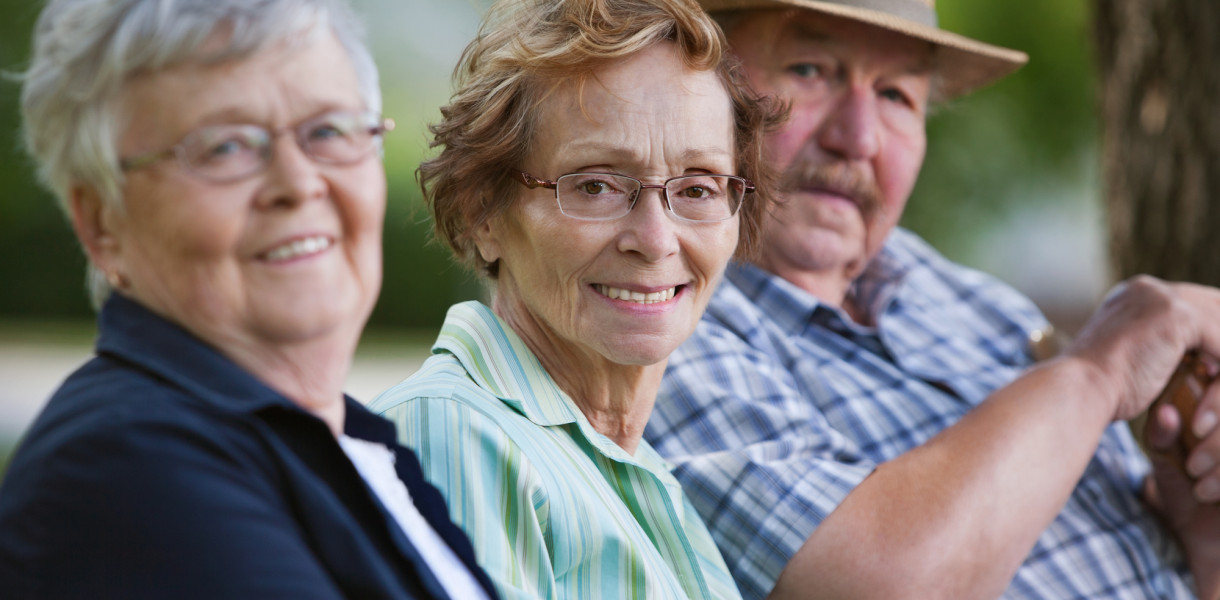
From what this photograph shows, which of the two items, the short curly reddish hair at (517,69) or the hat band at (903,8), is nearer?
the short curly reddish hair at (517,69)

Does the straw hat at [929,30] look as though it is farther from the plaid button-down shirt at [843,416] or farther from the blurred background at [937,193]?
the blurred background at [937,193]

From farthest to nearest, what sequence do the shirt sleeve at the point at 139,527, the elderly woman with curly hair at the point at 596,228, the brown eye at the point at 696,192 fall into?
the brown eye at the point at 696,192 → the elderly woman with curly hair at the point at 596,228 → the shirt sleeve at the point at 139,527

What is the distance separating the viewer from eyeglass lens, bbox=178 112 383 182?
1.10 metres

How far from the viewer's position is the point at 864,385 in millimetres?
2512

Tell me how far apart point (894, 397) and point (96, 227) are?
185 centimetres

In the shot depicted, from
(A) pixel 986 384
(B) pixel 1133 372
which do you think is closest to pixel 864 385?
(A) pixel 986 384

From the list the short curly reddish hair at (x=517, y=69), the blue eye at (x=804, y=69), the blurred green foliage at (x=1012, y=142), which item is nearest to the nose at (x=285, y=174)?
the short curly reddish hair at (x=517, y=69)

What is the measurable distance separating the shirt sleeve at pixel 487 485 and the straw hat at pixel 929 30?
1411 millimetres

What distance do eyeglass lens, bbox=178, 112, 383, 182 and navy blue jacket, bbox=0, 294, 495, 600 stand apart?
0.60 feet

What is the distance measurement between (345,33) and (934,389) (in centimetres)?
185

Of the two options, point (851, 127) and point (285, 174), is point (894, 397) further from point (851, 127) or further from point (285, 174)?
point (285, 174)

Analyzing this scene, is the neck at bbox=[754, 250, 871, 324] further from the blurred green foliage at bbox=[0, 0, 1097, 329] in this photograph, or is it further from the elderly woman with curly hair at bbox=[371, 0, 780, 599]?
the blurred green foliage at bbox=[0, 0, 1097, 329]

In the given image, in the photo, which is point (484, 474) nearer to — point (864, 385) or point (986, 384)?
point (864, 385)

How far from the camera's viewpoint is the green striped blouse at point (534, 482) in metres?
1.54
